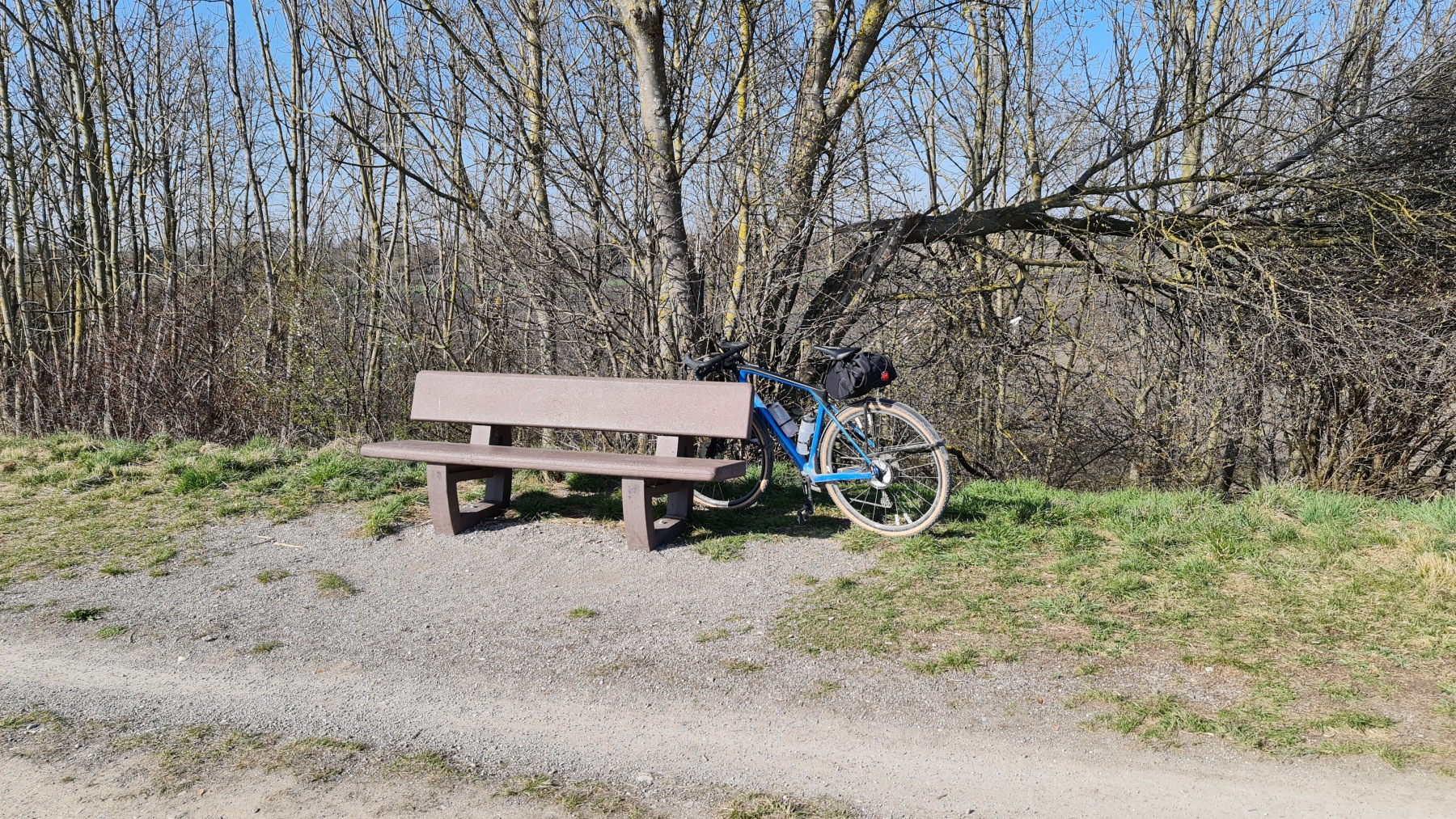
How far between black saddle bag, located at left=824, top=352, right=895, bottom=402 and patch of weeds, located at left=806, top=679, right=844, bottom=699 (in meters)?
2.03

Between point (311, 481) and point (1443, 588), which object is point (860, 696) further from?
point (311, 481)

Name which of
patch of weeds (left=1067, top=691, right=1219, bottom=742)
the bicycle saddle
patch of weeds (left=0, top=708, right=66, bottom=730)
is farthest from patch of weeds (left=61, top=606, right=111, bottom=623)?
patch of weeds (left=1067, top=691, right=1219, bottom=742)

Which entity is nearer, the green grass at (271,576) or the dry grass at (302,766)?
the dry grass at (302,766)

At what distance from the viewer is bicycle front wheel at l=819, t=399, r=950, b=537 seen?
5270 millimetres

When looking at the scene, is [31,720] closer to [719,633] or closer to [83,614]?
[83,614]

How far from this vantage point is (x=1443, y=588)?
14.0ft

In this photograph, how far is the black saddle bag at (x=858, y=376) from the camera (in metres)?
5.44

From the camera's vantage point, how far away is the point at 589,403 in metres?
5.91

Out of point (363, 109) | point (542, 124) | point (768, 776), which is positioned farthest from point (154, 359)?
point (768, 776)

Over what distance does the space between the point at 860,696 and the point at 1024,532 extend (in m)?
2.19

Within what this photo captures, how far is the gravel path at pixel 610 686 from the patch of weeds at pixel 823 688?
13 millimetres

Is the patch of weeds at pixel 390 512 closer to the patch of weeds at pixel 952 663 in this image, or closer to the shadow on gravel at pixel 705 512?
the shadow on gravel at pixel 705 512

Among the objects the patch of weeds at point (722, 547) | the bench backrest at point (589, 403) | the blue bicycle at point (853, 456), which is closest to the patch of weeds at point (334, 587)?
the bench backrest at point (589, 403)

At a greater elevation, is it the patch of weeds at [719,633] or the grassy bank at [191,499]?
the grassy bank at [191,499]
